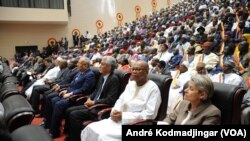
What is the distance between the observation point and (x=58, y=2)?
1911 cm

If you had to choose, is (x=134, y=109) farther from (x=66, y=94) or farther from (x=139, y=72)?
(x=66, y=94)

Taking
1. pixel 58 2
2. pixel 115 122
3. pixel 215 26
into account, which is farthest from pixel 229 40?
pixel 58 2

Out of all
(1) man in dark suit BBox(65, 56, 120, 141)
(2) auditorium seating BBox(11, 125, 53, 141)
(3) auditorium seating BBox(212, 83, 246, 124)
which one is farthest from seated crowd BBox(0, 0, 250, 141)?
(2) auditorium seating BBox(11, 125, 53, 141)

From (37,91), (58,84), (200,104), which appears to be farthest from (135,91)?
(37,91)

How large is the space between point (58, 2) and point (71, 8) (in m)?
1.77

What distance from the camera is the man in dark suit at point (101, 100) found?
11.9 feet

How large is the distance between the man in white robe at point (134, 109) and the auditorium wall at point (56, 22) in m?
15.5

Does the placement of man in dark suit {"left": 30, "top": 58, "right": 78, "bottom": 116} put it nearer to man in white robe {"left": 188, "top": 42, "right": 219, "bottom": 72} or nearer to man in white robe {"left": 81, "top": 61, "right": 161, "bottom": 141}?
man in white robe {"left": 81, "top": 61, "right": 161, "bottom": 141}

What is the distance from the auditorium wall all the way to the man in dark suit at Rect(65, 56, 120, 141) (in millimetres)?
14667

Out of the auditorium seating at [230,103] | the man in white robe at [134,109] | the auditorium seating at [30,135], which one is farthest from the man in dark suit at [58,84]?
the auditorium seating at [30,135]

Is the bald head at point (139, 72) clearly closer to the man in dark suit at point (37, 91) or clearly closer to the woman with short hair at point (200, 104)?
the woman with short hair at point (200, 104)

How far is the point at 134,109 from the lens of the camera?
3.09 m

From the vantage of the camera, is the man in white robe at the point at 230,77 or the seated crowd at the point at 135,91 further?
the man in white robe at the point at 230,77

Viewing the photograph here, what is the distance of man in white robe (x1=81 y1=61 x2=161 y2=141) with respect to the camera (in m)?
2.90
